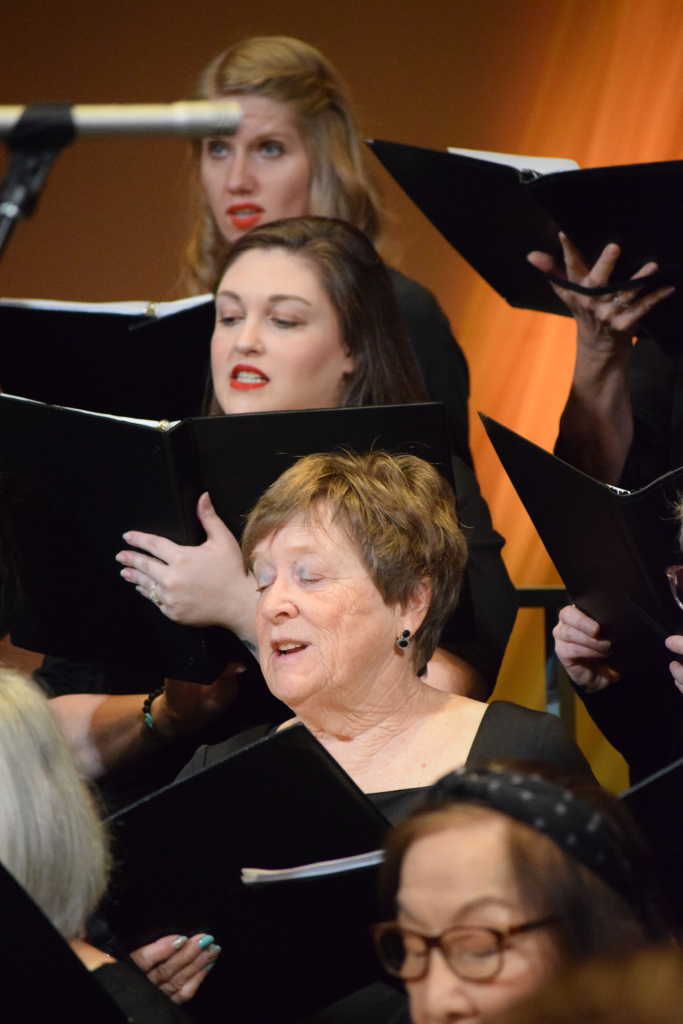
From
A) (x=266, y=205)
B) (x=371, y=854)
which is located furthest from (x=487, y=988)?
(x=266, y=205)

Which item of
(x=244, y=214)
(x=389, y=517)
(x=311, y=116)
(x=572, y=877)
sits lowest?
(x=572, y=877)

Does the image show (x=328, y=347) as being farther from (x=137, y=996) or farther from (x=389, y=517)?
(x=137, y=996)

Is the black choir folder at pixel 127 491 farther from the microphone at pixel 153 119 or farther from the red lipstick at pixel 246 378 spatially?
the microphone at pixel 153 119

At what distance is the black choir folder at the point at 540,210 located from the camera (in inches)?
82.6

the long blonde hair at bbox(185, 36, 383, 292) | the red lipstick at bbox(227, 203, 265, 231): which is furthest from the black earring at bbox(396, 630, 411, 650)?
the red lipstick at bbox(227, 203, 265, 231)

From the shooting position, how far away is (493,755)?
1868mm

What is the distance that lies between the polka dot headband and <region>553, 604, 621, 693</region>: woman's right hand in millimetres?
957

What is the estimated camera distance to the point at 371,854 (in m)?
1.49

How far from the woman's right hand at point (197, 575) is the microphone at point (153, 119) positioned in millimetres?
1054

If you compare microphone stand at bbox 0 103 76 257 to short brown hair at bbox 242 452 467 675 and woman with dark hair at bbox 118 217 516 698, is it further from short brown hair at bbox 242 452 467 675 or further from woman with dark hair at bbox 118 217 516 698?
woman with dark hair at bbox 118 217 516 698

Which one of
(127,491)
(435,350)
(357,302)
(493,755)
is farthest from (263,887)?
(435,350)

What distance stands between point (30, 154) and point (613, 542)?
108 cm

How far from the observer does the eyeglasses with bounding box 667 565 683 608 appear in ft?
6.04

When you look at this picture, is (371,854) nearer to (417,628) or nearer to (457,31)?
(417,628)
